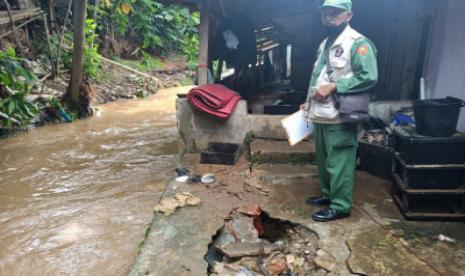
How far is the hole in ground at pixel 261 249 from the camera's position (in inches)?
108

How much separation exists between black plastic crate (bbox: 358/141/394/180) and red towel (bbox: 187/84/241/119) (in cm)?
213

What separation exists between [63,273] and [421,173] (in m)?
3.79

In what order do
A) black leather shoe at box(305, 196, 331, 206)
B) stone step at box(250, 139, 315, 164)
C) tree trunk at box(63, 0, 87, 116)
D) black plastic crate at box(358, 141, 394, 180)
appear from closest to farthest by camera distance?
black leather shoe at box(305, 196, 331, 206) → black plastic crate at box(358, 141, 394, 180) → stone step at box(250, 139, 315, 164) → tree trunk at box(63, 0, 87, 116)

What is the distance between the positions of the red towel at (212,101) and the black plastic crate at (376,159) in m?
2.13

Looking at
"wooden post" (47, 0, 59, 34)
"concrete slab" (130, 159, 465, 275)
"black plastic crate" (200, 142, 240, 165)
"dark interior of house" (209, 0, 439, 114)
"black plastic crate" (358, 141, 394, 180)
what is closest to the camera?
"concrete slab" (130, 159, 465, 275)

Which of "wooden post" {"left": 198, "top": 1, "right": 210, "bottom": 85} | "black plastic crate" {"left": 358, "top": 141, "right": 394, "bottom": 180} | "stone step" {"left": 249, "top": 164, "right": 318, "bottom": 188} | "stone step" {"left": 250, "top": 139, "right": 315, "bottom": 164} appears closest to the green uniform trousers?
"stone step" {"left": 249, "top": 164, "right": 318, "bottom": 188}

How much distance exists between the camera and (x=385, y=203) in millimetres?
3680

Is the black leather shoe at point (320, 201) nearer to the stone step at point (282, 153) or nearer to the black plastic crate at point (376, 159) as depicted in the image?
the black plastic crate at point (376, 159)

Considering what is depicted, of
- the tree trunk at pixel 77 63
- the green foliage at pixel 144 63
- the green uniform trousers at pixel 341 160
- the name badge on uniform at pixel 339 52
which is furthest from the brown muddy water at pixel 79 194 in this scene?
the green foliage at pixel 144 63

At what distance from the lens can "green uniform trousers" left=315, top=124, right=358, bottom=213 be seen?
323 centimetres

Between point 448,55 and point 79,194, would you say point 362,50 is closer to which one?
point 448,55

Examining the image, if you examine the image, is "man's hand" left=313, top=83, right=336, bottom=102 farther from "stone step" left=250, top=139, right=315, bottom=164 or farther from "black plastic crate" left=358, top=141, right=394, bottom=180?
"stone step" left=250, top=139, right=315, bottom=164

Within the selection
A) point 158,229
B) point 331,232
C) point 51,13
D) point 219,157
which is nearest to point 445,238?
point 331,232

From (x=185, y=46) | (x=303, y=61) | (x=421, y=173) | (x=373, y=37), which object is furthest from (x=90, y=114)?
(x=185, y=46)
